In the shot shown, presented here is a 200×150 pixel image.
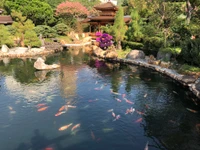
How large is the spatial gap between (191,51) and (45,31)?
33.0 meters

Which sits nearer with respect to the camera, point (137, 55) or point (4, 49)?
point (137, 55)

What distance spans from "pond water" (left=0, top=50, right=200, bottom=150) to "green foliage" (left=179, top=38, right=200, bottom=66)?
3.69 meters

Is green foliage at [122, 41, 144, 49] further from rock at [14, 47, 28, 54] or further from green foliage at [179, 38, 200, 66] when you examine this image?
rock at [14, 47, 28, 54]

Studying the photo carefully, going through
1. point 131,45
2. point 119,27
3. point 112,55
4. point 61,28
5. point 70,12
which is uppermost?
point 70,12

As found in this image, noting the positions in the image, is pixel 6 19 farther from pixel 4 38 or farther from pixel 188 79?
pixel 188 79

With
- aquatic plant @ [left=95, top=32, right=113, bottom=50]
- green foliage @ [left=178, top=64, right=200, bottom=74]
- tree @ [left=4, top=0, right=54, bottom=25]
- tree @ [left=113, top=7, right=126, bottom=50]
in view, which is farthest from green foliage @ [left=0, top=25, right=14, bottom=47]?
green foliage @ [left=178, top=64, right=200, bottom=74]

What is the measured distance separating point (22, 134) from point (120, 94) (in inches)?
364

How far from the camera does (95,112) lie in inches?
616

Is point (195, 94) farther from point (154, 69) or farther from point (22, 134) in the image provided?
point (22, 134)

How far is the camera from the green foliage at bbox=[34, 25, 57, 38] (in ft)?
148

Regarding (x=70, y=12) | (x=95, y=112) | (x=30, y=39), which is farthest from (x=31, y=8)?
(x=95, y=112)

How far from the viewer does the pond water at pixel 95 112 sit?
1220 cm

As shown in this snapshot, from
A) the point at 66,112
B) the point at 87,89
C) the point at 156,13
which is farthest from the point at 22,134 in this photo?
the point at 156,13

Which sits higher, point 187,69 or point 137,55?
point 137,55
